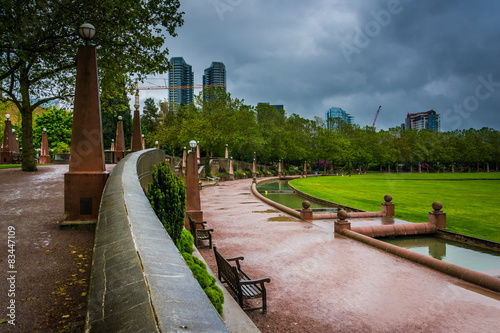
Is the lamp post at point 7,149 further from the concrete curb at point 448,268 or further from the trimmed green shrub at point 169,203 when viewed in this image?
the concrete curb at point 448,268

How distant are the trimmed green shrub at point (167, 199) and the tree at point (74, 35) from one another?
7.61 metres

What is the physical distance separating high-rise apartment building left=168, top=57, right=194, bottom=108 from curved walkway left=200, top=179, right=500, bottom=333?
120019mm

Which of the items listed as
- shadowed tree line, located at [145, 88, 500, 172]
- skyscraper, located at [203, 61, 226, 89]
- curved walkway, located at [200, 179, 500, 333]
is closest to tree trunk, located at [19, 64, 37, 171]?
curved walkway, located at [200, 179, 500, 333]

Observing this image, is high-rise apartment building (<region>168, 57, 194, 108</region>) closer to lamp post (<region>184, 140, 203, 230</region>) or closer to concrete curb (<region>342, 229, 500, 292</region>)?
lamp post (<region>184, 140, 203, 230</region>)

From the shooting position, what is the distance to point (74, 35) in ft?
37.9

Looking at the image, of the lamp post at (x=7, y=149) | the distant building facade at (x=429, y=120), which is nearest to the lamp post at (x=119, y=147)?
the lamp post at (x=7, y=149)

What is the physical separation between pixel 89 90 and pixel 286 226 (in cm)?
1063

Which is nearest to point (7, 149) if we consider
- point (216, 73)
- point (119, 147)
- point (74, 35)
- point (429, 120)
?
point (119, 147)

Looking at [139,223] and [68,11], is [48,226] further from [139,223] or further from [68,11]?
[68,11]

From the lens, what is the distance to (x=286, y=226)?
14.5 metres

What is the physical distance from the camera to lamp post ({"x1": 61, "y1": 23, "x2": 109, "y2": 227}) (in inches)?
224

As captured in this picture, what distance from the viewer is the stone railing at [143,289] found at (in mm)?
1200

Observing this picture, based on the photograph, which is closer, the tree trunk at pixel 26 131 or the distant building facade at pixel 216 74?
the tree trunk at pixel 26 131

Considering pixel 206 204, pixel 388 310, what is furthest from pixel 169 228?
pixel 206 204
